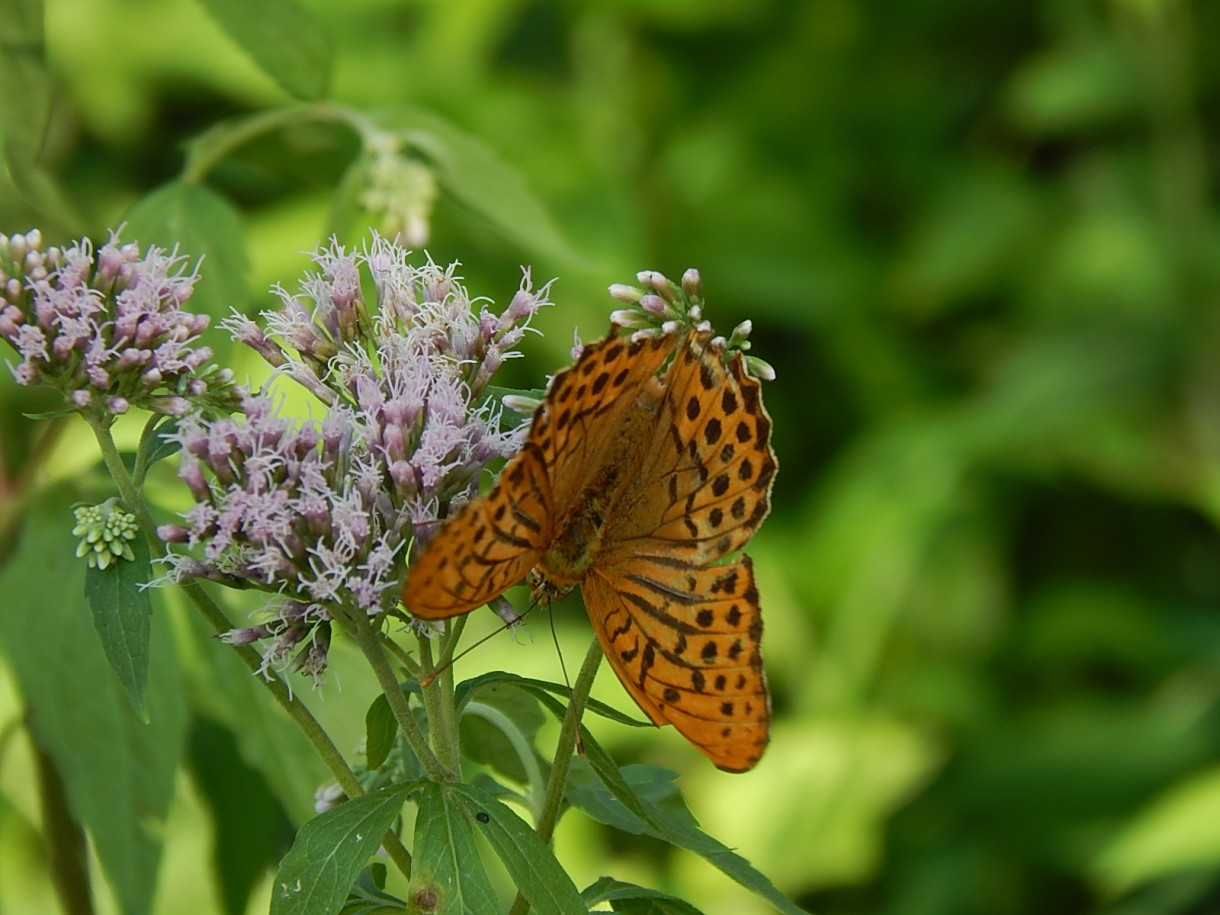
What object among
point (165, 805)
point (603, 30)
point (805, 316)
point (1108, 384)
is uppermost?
point (603, 30)

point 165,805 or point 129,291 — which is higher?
point 129,291

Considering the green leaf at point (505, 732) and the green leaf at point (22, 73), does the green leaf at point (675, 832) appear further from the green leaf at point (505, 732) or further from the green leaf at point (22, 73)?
the green leaf at point (22, 73)

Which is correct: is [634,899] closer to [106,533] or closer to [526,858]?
[526,858]

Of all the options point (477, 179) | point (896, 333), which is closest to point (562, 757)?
point (477, 179)

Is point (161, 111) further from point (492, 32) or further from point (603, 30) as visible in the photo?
point (603, 30)

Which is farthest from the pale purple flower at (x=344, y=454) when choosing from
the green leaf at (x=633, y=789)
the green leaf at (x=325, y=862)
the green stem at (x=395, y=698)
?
the green leaf at (x=633, y=789)

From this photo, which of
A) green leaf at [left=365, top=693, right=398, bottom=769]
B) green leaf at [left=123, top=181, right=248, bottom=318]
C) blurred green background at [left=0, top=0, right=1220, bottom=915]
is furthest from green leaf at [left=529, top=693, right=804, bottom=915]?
blurred green background at [left=0, top=0, right=1220, bottom=915]

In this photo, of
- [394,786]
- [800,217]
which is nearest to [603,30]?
[800,217]
